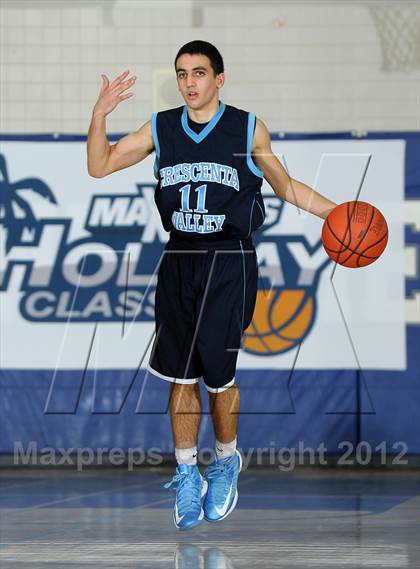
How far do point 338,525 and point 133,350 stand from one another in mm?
3130

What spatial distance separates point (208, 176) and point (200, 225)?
0.23 m

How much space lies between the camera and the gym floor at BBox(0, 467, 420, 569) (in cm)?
616

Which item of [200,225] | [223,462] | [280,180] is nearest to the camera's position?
[200,225]

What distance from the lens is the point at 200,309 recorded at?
240 inches

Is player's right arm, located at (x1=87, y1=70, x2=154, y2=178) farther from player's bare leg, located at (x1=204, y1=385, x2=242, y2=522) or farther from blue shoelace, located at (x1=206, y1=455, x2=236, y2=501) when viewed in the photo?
blue shoelace, located at (x1=206, y1=455, x2=236, y2=501)

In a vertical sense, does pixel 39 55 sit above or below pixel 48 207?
above

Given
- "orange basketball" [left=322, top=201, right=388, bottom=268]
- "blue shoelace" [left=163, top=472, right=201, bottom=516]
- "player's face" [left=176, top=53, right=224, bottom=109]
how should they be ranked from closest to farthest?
"player's face" [left=176, top=53, right=224, bottom=109] < "blue shoelace" [left=163, top=472, right=201, bottom=516] < "orange basketball" [left=322, top=201, right=388, bottom=268]

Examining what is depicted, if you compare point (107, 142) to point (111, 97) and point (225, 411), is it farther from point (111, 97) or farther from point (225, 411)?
point (225, 411)

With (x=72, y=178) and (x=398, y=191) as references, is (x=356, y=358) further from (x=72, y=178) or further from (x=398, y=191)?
(x=72, y=178)

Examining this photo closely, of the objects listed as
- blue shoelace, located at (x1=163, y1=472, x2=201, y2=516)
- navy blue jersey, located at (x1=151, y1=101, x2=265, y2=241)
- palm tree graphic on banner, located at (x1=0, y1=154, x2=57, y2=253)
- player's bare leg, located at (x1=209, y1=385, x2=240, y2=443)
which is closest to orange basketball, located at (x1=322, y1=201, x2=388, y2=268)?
navy blue jersey, located at (x1=151, y1=101, x2=265, y2=241)

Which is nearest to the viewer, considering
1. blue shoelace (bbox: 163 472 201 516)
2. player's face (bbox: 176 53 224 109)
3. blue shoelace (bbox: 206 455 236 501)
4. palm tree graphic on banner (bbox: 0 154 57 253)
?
player's face (bbox: 176 53 224 109)

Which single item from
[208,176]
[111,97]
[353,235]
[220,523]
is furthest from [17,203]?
[353,235]

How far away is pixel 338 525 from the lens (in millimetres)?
7309

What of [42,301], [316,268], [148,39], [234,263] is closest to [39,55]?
[148,39]
